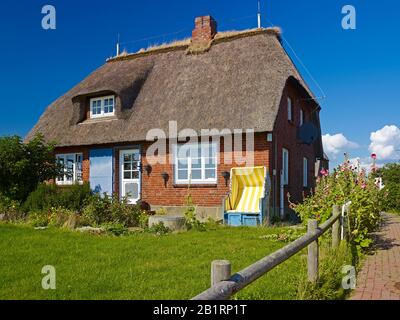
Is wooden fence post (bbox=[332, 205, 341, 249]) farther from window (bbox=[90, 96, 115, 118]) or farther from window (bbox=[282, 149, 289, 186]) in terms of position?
window (bbox=[90, 96, 115, 118])

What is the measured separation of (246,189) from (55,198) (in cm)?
597

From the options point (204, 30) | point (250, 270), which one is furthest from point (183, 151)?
point (250, 270)

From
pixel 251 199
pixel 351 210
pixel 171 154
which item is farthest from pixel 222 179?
pixel 351 210

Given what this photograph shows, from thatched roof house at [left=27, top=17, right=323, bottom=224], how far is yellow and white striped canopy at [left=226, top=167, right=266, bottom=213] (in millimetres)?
461

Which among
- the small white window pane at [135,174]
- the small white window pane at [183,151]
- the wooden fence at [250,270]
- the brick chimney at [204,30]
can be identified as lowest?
the wooden fence at [250,270]

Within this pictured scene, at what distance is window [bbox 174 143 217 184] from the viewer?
14220 millimetres

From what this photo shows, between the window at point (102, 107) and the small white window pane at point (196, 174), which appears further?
the window at point (102, 107)

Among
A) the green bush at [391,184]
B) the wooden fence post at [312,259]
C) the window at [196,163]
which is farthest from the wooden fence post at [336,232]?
the green bush at [391,184]

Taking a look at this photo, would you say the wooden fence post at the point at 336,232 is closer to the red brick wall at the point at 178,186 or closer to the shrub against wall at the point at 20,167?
the red brick wall at the point at 178,186

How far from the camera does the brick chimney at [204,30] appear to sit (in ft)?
57.9

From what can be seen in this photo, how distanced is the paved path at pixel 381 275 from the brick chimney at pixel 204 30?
11.5m

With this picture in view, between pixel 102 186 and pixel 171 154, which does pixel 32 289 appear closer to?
pixel 171 154

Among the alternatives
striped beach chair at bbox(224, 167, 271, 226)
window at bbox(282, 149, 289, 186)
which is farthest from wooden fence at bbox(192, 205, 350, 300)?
window at bbox(282, 149, 289, 186)

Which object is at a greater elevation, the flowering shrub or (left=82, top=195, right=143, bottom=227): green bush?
the flowering shrub
